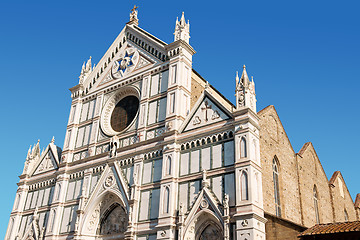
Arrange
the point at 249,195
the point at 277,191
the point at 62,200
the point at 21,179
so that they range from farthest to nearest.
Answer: the point at 21,179 → the point at 62,200 → the point at 277,191 → the point at 249,195

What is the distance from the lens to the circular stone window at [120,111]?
26484 millimetres

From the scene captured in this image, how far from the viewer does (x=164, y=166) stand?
71.4 ft

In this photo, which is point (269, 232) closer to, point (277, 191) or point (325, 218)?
point (277, 191)

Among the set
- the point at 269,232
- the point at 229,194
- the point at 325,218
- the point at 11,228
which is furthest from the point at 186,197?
the point at 11,228

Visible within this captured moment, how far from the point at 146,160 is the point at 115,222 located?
437 centimetres

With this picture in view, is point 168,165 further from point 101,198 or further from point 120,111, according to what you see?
point 120,111

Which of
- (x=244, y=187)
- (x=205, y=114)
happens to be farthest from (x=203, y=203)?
(x=205, y=114)

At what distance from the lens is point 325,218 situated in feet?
93.0

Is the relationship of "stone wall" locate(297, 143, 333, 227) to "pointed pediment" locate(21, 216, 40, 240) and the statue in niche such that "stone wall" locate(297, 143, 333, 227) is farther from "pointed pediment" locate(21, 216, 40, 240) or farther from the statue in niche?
"pointed pediment" locate(21, 216, 40, 240)

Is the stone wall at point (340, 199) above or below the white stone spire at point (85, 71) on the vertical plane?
below

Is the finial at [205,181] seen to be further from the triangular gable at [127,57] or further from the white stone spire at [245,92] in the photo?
the triangular gable at [127,57]

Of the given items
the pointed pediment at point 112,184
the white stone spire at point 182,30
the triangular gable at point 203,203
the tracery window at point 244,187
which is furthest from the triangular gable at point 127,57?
the tracery window at point 244,187

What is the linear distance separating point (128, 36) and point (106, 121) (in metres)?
6.94

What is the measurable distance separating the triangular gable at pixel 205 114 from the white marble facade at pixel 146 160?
0.06 meters
